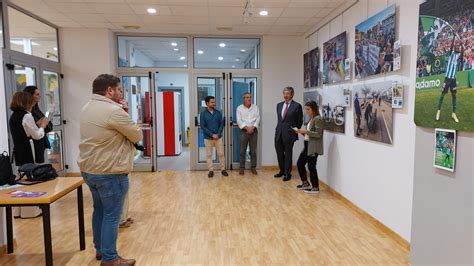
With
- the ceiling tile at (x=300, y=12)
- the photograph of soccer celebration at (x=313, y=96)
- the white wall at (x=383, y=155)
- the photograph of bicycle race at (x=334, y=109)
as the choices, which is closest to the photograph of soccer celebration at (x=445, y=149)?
the white wall at (x=383, y=155)

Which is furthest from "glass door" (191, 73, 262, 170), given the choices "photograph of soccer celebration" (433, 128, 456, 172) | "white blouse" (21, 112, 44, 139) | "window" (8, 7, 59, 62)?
"photograph of soccer celebration" (433, 128, 456, 172)

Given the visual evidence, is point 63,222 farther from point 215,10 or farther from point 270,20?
point 270,20

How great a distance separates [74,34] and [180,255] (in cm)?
525

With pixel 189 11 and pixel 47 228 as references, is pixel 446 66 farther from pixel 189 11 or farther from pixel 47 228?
pixel 189 11

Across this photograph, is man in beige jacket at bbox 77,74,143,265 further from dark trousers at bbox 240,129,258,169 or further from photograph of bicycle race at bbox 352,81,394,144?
dark trousers at bbox 240,129,258,169

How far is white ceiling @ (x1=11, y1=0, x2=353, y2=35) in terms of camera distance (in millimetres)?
4656

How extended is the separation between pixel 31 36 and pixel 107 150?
13.8 feet

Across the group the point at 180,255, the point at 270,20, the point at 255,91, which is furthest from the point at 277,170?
the point at 180,255

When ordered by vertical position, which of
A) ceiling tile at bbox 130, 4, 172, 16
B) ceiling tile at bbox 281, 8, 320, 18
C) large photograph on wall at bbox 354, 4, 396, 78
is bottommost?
large photograph on wall at bbox 354, 4, 396, 78

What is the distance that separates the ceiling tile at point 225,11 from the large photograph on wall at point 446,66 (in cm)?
325

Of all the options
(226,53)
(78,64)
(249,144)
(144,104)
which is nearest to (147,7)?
(78,64)

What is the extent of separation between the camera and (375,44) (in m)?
3.68

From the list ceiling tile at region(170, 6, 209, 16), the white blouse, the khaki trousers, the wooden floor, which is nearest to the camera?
the wooden floor

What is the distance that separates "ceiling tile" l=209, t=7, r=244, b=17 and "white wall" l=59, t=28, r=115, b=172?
2.51m
